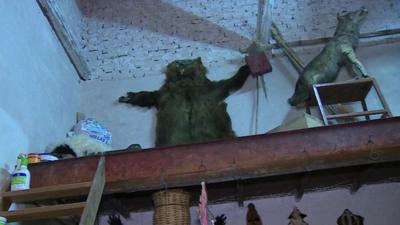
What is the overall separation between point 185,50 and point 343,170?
2.07m

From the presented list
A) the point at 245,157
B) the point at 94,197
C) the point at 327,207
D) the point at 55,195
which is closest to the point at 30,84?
the point at 55,195

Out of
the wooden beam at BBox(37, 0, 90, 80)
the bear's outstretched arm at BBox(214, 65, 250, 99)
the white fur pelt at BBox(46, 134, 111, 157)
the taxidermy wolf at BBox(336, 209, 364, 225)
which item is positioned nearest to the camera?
the white fur pelt at BBox(46, 134, 111, 157)

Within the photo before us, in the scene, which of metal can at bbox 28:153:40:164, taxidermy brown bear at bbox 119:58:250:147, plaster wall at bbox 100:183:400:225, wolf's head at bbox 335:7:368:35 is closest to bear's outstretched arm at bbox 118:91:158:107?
taxidermy brown bear at bbox 119:58:250:147

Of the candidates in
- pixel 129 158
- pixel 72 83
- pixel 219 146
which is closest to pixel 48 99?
pixel 72 83

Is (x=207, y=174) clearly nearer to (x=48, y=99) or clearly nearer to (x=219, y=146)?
(x=219, y=146)

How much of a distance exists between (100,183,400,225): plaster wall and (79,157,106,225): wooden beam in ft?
3.64

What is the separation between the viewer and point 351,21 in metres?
4.14

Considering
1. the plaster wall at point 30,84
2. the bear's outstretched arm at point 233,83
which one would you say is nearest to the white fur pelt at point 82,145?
the plaster wall at point 30,84

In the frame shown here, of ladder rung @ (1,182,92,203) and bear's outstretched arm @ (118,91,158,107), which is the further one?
bear's outstretched arm @ (118,91,158,107)

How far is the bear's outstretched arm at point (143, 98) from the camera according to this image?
416 cm

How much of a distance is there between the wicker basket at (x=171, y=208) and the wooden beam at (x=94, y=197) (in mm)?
391

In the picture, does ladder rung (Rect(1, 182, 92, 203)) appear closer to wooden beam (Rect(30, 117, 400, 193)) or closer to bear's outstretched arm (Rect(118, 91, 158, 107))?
wooden beam (Rect(30, 117, 400, 193))

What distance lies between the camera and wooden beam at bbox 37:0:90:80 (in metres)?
3.76

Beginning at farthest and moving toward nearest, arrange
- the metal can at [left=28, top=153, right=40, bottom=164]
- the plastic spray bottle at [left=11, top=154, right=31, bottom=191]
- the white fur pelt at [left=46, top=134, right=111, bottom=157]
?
the white fur pelt at [left=46, top=134, right=111, bottom=157] < the metal can at [left=28, top=153, right=40, bottom=164] < the plastic spray bottle at [left=11, top=154, right=31, bottom=191]
